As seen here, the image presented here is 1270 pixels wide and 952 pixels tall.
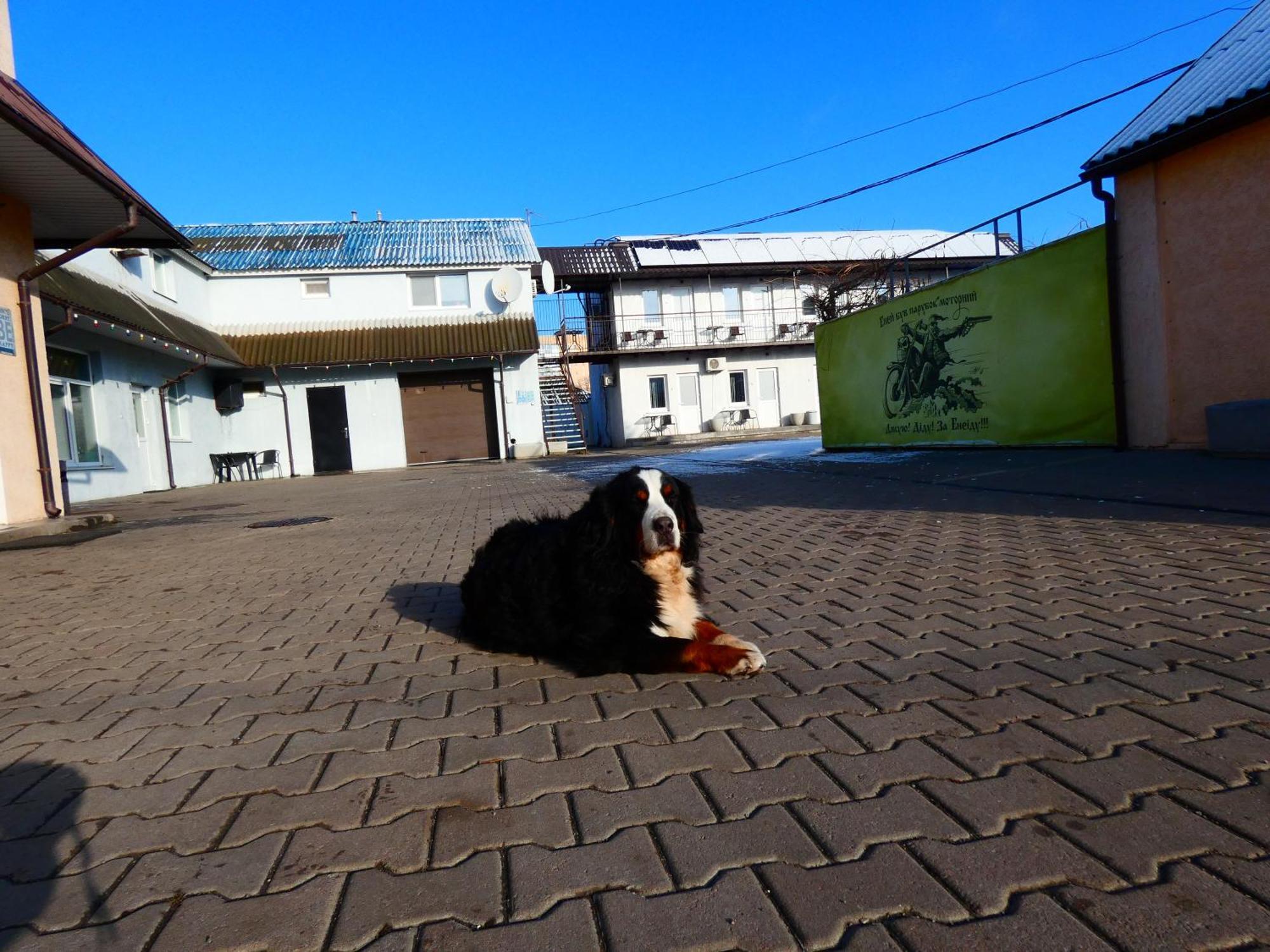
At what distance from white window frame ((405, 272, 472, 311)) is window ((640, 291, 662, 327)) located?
33.5 ft

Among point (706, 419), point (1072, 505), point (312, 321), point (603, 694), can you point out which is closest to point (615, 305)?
point (706, 419)

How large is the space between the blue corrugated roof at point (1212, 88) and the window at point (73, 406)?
17.4m

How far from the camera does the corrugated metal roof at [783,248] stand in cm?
3416

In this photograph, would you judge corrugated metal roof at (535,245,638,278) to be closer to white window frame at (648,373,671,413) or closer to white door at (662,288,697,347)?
white door at (662,288,697,347)

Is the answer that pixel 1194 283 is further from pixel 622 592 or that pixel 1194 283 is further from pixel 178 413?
pixel 178 413

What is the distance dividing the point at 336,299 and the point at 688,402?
15792 mm

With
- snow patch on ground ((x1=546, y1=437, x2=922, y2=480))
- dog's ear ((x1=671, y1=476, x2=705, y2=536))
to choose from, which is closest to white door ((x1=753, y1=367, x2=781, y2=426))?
snow patch on ground ((x1=546, y1=437, x2=922, y2=480))

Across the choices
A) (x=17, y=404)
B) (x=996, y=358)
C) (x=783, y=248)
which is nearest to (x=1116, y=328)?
(x=996, y=358)

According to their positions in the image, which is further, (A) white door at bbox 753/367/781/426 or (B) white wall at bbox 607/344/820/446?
(A) white door at bbox 753/367/781/426

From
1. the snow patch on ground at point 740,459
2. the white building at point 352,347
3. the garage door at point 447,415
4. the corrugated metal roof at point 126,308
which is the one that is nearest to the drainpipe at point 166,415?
the corrugated metal roof at point 126,308

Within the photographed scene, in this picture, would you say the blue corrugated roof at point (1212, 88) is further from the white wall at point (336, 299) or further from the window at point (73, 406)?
the white wall at point (336, 299)

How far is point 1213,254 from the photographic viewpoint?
944 cm

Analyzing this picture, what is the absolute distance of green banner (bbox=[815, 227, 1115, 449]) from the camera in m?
10.7

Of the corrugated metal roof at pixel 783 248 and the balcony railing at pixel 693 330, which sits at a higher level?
the corrugated metal roof at pixel 783 248
